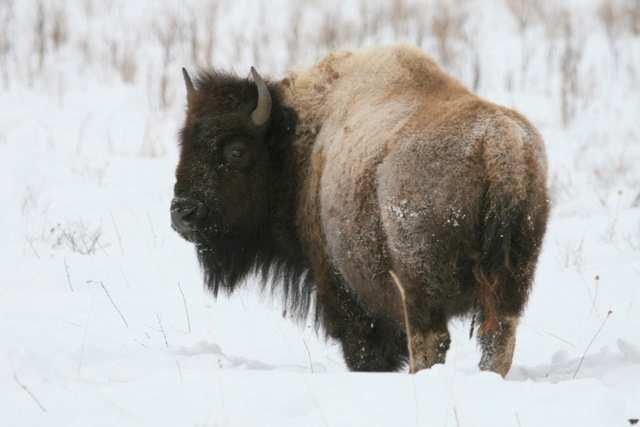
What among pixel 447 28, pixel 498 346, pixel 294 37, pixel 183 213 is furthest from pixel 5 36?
pixel 498 346

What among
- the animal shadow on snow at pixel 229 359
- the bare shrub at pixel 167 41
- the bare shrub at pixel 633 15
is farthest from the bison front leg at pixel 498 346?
the bare shrub at pixel 633 15

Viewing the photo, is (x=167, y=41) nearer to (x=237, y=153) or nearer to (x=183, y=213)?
(x=237, y=153)

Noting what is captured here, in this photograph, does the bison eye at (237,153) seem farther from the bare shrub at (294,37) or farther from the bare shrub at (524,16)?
the bare shrub at (524,16)

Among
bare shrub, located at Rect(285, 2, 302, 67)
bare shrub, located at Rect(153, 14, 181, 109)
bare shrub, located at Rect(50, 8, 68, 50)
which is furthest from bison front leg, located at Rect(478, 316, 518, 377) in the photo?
bare shrub, located at Rect(50, 8, 68, 50)

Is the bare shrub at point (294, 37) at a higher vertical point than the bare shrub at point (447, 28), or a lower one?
lower

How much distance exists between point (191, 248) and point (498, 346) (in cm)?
403

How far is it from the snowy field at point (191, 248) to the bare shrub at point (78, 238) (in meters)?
0.03

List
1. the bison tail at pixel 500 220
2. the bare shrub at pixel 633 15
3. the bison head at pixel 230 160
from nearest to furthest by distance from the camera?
the bison tail at pixel 500 220, the bison head at pixel 230 160, the bare shrub at pixel 633 15

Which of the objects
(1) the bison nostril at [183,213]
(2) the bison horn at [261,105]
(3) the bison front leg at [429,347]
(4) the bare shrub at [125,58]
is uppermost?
(2) the bison horn at [261,105]

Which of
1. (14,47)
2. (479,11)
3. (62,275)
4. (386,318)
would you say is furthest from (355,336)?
(479,11)

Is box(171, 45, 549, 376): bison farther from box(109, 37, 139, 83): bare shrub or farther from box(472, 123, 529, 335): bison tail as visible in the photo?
box(109, 37, 139, 83): bare shrub

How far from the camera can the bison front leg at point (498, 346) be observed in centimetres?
387

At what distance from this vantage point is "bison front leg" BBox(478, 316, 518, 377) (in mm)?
3867

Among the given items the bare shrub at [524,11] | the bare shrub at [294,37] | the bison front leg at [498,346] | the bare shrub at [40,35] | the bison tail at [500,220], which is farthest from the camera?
the bare shrub at [524,11]
